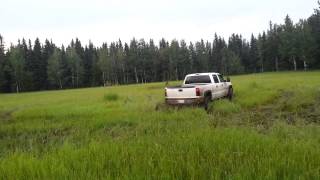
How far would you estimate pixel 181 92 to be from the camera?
1947 cm

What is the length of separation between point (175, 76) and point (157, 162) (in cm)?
10887

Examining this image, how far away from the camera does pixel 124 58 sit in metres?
116

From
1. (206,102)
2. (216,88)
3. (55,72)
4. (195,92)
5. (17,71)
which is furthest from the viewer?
(55,72)

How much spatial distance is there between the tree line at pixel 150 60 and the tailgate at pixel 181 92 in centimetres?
7315

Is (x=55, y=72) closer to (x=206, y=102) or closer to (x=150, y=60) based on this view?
(x=150, y=60)

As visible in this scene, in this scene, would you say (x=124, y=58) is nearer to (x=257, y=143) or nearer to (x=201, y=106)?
(x=201, y=106)

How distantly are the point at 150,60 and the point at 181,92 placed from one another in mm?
94806

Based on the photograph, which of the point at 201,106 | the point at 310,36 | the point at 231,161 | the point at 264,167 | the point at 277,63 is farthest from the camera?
the point at 277,63

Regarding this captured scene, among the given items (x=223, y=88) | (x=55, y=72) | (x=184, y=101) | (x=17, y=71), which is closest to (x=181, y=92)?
(x=184, y=101)

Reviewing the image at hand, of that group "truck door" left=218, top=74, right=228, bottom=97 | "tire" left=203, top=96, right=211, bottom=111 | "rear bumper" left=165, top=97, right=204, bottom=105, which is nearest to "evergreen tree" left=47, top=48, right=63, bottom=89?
"truck door" left=218, top=74, right=228, bottom=97

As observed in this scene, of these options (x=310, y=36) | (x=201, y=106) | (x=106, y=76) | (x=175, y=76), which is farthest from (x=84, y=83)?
(x=201, y=106)

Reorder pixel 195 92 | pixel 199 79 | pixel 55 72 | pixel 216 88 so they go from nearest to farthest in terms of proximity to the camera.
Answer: pixel 195 92 → pixel 216 88 → pixel 199 79 → pixel 55 72

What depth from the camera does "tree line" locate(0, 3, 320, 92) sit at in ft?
300

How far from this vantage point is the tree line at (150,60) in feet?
300
